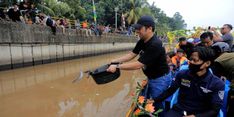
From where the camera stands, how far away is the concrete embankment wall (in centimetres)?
1177

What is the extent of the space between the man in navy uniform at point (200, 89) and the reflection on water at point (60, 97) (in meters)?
2.98

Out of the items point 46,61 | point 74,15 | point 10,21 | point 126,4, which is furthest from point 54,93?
point 126,4

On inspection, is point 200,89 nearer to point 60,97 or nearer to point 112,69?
point 112,69

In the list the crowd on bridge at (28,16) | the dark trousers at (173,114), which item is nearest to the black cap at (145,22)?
the dark trousers at (173,114)

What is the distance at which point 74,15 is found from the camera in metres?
26.5

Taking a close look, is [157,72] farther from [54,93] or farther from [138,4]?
[138,4]

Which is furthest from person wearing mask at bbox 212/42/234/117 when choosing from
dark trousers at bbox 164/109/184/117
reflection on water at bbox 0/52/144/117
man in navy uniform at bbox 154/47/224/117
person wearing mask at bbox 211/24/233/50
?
reflection on water at bbox 0/52/144/117

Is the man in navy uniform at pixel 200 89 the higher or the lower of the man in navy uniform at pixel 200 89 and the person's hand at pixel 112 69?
the lower

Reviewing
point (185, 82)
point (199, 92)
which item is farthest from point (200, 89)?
point (185, 82)

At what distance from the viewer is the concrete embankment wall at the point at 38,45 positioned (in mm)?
11773

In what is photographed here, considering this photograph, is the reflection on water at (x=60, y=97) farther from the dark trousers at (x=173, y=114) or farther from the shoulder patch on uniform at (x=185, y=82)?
the shoulder patch on uniform at (x=185, y=82)

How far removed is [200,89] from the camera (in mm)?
2562

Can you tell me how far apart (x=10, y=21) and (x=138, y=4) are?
27.3m

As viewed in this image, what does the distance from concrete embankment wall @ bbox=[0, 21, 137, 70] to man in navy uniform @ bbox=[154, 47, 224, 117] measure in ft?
33.7
